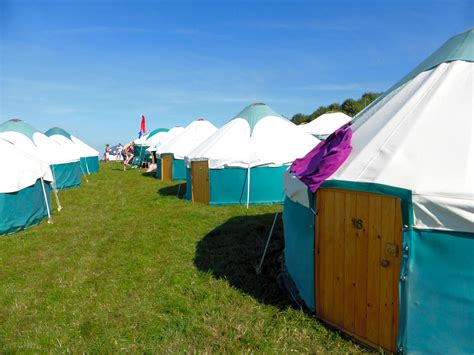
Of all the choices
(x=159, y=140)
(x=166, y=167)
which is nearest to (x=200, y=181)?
(x=166, y=167)

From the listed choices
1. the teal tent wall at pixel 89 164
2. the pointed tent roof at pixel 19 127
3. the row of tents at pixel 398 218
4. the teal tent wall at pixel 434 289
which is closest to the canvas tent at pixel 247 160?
the row of tents at pixel 398 218

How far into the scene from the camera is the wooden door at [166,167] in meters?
24.2

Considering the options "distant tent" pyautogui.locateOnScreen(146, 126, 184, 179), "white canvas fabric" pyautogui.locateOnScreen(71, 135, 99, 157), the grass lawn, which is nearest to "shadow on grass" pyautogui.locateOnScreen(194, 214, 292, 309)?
the grass lawn

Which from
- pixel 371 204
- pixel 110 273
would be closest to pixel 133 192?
pixel 110 273

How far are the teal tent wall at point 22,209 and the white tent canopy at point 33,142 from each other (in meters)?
8.72

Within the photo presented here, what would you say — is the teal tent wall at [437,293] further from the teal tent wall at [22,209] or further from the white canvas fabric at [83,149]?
the white canvas fabric at [83,149]

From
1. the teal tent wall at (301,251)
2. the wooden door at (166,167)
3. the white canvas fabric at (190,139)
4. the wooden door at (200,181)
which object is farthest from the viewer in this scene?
the wooden door at (166,167)

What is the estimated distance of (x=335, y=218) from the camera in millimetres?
5355

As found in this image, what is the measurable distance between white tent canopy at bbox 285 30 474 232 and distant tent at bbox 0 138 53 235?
10.3m

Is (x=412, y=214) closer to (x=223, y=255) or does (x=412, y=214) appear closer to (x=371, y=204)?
(x=371, y=204)

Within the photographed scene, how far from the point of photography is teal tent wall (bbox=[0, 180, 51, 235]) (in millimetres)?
11852

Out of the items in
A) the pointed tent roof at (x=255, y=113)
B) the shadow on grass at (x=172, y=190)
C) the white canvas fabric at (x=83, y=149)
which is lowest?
the shadow on grass at (x=172, y=190)

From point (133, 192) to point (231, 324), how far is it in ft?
50.2

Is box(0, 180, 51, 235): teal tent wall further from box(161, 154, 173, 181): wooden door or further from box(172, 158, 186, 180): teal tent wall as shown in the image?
box(161, 154, 173, 181): wooden door
